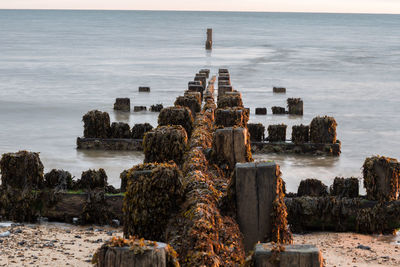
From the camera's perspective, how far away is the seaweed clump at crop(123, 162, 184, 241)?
438cm

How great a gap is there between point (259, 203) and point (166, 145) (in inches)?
74.9

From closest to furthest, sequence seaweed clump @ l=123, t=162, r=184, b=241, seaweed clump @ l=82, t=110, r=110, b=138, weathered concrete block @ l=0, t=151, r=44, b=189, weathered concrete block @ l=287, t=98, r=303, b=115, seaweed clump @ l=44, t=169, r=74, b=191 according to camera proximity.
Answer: seaweed clump @ l=123, t=162, r=184, b=241 < weathered concrete block @ l=0, t=151, r=44, b=189 < seaweed clump @ l=44, t=169, r=74, b=191 < seaweed clump @ l=82, t=110, r=110, b=138 < weathered concrete block @ l=287, t=98, r=303, b=115

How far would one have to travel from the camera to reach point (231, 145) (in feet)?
18.2

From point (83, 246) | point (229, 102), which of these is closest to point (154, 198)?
point (83, 246)

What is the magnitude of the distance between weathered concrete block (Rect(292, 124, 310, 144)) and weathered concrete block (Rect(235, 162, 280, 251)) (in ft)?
25.0

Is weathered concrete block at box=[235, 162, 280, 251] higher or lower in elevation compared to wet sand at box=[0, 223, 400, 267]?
higher

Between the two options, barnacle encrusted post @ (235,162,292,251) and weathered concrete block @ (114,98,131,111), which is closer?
barnacle encrusted post @ (235,162,292,251)

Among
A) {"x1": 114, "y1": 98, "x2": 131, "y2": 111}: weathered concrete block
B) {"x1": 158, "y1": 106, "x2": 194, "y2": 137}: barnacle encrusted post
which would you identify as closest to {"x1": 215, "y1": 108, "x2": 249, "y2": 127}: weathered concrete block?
{"x1": 158, "y1": 106, "x2": 194, "y2": 137}: barnacle encrusted post

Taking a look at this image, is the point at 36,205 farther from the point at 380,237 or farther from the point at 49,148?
the point at 49,148

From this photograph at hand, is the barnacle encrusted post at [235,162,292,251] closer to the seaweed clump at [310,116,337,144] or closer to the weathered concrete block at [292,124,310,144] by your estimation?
the seaweed clump at [310,116,337,144]

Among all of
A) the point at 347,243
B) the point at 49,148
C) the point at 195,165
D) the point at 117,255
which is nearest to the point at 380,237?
the point at 347,243

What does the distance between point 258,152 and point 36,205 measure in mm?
5714

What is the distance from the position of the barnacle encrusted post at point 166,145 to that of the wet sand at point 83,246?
1377mm

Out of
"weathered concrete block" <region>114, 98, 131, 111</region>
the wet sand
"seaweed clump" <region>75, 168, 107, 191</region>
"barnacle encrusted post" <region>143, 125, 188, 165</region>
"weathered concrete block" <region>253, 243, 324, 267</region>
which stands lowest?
the wet sand
